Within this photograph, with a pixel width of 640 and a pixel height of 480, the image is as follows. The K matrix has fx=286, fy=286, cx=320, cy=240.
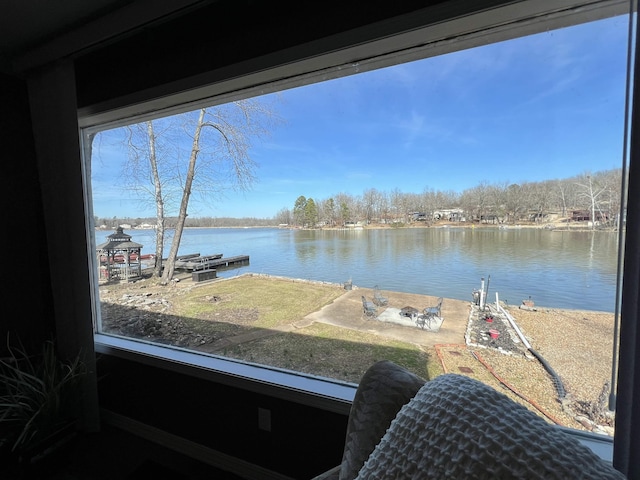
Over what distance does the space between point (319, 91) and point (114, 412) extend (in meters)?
2.64

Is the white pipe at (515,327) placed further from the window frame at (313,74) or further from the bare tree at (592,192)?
the bare tree at (592,192)

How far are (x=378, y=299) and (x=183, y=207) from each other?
1510mm

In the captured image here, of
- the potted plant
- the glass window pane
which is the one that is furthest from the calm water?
the potted plant

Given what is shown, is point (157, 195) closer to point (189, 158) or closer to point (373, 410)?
point (189, 158)

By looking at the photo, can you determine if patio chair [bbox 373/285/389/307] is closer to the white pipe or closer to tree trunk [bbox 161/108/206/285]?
the white pipe

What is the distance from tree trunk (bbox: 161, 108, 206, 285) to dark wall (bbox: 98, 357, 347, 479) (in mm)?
678

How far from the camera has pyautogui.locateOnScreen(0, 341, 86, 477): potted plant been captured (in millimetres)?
1576

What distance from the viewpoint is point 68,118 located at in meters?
1.88

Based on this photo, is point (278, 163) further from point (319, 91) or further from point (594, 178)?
point (594, 178)

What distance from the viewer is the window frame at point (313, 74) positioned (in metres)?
1.06

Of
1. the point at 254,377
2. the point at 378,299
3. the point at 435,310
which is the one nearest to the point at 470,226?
the point at 435,310

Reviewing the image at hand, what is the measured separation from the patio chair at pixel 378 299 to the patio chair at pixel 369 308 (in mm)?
28

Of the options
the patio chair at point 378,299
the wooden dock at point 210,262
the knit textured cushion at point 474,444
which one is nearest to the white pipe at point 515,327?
the patio chair at point 378,299

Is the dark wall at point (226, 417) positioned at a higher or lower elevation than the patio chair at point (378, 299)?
lower
